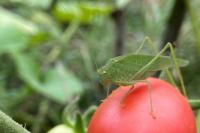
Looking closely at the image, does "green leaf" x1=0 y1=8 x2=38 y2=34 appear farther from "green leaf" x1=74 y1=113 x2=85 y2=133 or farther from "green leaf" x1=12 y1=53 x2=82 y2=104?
"green leaf" x1=74 y1=113 x2=85 y2=133

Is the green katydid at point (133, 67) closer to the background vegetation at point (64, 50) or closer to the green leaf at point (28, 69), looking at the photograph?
the background vegetation at point (64, 50)

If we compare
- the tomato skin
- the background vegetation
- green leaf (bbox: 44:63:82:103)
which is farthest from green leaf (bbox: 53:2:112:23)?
the tomato skin

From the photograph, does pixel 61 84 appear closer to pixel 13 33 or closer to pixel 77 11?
pixel 13 33

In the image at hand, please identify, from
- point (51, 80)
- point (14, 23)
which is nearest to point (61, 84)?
point (51, 80)

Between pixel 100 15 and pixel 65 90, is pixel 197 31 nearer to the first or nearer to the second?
pixel 65 90

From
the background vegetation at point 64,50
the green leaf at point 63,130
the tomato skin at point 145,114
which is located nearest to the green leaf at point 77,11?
the background vegetation at point 64,50

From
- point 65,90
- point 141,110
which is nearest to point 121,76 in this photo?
point 141,110
